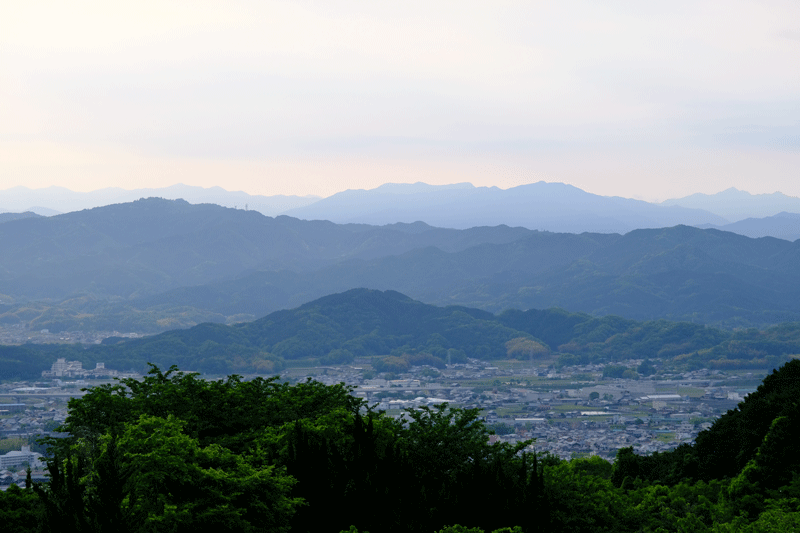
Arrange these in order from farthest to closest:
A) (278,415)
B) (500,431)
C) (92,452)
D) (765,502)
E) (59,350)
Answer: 1. (59,350)
2. (500,431)
3. (278,415)
4. (765,502)
5. (92,452)

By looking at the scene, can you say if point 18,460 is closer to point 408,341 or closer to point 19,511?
point 19,511

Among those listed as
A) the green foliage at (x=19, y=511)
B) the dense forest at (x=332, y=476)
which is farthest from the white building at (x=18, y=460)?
the green foliage at (x=19, y=511)

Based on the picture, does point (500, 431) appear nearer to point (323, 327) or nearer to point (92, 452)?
point (92, 452)

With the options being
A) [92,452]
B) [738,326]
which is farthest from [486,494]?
[738,326]

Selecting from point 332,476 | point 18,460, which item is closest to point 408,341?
point 18,460

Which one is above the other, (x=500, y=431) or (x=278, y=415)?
(x=278, y=415)

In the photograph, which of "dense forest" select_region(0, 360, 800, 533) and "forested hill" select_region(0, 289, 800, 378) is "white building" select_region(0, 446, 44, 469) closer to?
"dense forest" select_region(0, 360, 800, 533)
